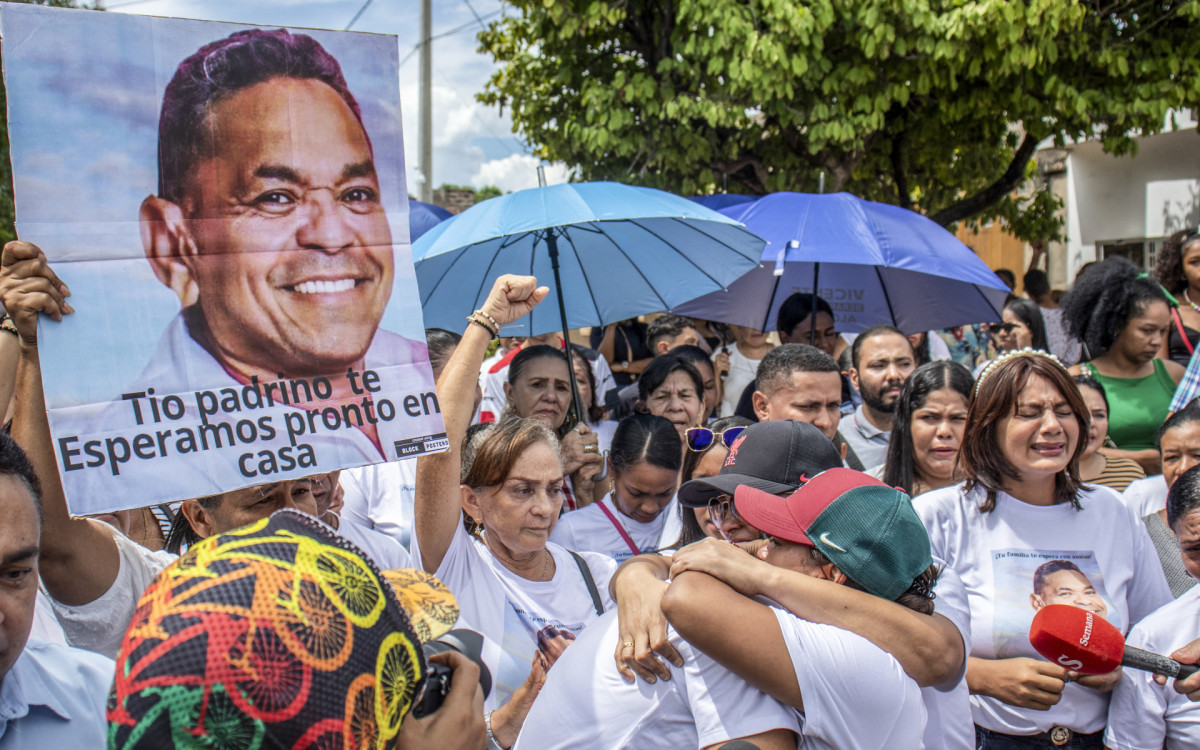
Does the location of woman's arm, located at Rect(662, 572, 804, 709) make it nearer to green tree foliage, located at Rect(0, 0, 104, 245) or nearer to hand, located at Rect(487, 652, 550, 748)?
hand, located at Rect(487, 652, 550, 748)

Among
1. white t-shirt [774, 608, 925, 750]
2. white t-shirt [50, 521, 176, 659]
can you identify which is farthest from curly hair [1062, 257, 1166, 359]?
white t-shirt [50, 521, 176, 659]

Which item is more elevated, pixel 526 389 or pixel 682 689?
pixel 526 389

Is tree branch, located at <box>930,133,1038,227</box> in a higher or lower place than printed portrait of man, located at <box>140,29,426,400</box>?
higher

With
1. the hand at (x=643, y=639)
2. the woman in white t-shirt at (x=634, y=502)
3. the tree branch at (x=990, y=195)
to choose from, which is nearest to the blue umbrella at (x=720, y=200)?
the woman in white t-shirt at (x=634, y=502)

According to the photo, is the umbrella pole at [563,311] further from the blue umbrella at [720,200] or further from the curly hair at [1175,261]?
the curly hair at [1175,261]

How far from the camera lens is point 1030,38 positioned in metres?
8.07

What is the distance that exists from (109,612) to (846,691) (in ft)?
5.08

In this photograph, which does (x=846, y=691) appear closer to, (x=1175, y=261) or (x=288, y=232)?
(x=288, y=232)

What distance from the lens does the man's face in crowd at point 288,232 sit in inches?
80.4

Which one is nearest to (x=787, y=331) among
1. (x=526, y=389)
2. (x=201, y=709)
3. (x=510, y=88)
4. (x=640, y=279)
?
(x=640, y=279)

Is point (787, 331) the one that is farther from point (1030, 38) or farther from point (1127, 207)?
point (1127, 207)

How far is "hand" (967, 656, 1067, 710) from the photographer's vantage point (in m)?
2.49

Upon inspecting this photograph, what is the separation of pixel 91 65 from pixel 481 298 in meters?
2.96

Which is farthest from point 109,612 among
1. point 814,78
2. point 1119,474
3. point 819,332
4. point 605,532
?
point 814,78
